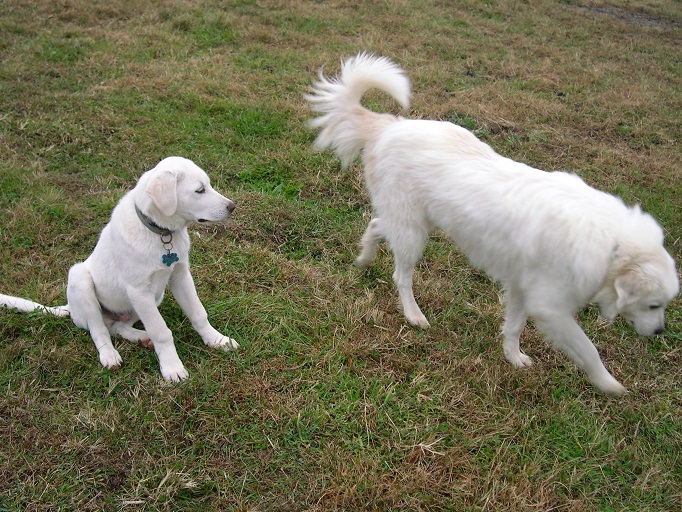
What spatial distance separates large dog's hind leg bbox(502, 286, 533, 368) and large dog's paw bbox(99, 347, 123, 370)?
2.22m

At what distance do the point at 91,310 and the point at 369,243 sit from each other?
5.91ft

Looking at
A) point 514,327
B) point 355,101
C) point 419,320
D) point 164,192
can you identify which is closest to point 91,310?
point 164,192

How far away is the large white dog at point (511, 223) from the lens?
2498 millimetres

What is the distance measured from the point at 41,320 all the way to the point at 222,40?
17.8ft

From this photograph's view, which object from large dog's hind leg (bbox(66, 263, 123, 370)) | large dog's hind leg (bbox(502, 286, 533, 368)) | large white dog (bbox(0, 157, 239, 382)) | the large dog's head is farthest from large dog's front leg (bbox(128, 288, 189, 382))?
large dog's hind leg (bbox(502, 286, 533, 368))

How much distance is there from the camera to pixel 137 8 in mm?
8203

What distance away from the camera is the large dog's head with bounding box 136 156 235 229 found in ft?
8.54

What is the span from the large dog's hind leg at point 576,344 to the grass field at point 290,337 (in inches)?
8.3

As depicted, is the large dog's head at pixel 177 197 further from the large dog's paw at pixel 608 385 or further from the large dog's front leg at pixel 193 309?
the large dog's paw at pixel 608 385

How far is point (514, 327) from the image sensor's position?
3150 millimetres

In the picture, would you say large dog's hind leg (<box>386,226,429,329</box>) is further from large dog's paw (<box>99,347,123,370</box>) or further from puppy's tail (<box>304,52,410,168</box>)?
large dog's paw (<box>99,347,123,370</box>)

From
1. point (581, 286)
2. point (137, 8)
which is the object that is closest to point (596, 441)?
point (581, 286)

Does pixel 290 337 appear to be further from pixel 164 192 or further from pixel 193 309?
pixel 164 192

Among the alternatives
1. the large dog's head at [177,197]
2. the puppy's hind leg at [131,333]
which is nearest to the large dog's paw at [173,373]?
the puppy's hind leg at [131,333]
